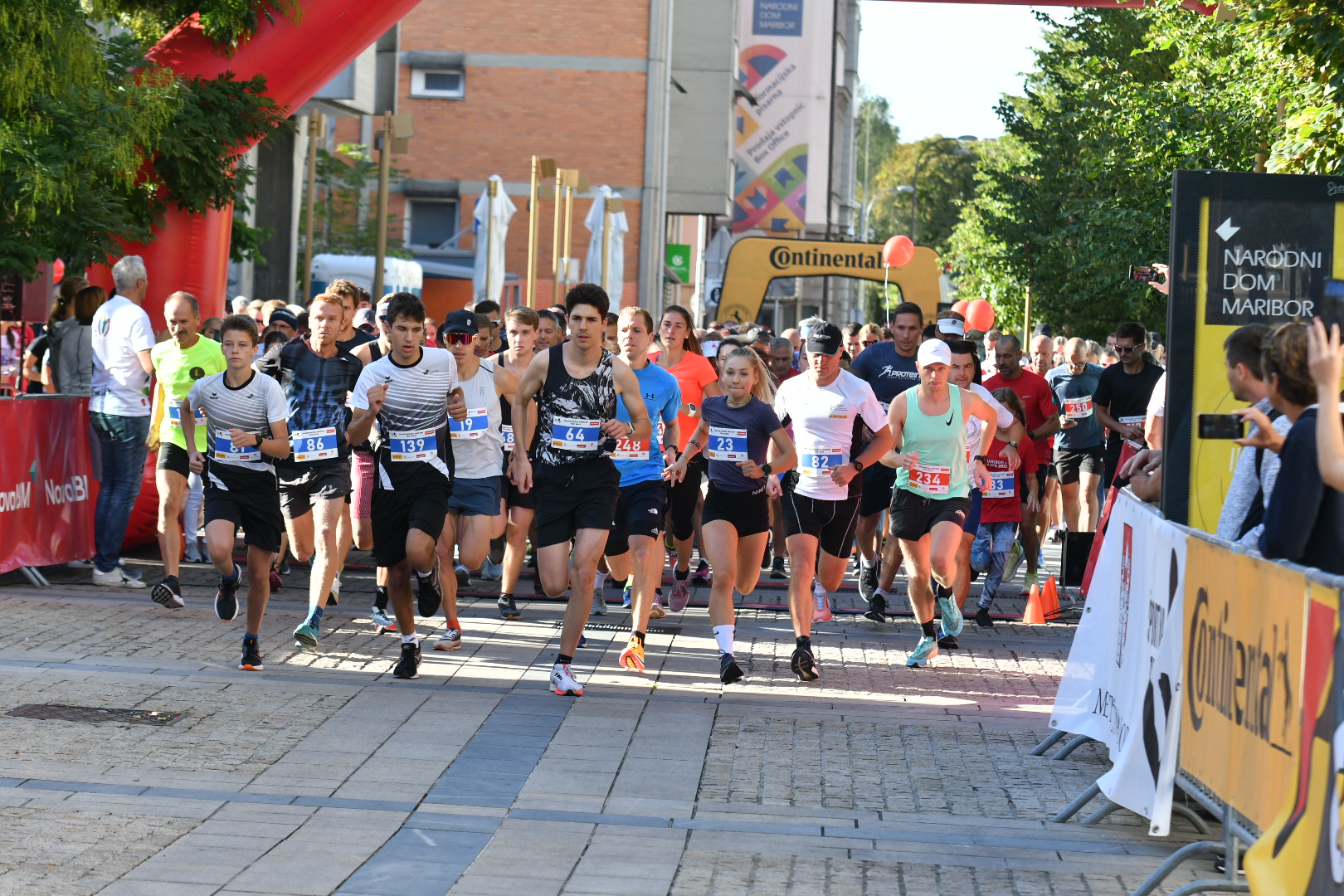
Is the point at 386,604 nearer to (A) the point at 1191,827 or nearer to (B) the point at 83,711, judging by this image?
(B) the point at 83,711

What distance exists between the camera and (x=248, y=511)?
9.05 m

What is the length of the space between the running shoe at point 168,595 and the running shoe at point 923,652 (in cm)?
459

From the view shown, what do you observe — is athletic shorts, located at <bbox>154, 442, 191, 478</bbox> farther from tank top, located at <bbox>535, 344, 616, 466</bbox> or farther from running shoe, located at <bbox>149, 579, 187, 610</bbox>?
tank top, located at <bbox>535, 344, 616, 466</bbox>

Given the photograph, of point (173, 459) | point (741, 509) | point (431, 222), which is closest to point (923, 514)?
point (741, 509)

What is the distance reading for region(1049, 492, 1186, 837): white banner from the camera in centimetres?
569

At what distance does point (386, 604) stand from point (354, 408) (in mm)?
1829

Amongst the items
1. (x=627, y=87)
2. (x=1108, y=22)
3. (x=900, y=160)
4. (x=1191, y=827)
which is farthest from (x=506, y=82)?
(x=900, y=160)

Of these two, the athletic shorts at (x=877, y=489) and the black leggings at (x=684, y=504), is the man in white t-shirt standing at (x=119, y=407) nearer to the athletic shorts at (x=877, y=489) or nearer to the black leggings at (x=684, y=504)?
the black leggings at (x=684, y=504)

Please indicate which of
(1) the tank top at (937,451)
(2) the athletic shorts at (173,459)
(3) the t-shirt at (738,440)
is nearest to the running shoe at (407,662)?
(3) the t-shirt at (738,440)

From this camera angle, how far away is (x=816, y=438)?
9.66m

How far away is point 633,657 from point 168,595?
3.13m

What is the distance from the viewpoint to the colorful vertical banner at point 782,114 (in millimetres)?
71000

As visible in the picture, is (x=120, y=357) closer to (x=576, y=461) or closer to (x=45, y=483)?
(x=45, y=483)

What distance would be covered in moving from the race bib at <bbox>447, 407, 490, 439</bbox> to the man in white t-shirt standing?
2673mm
